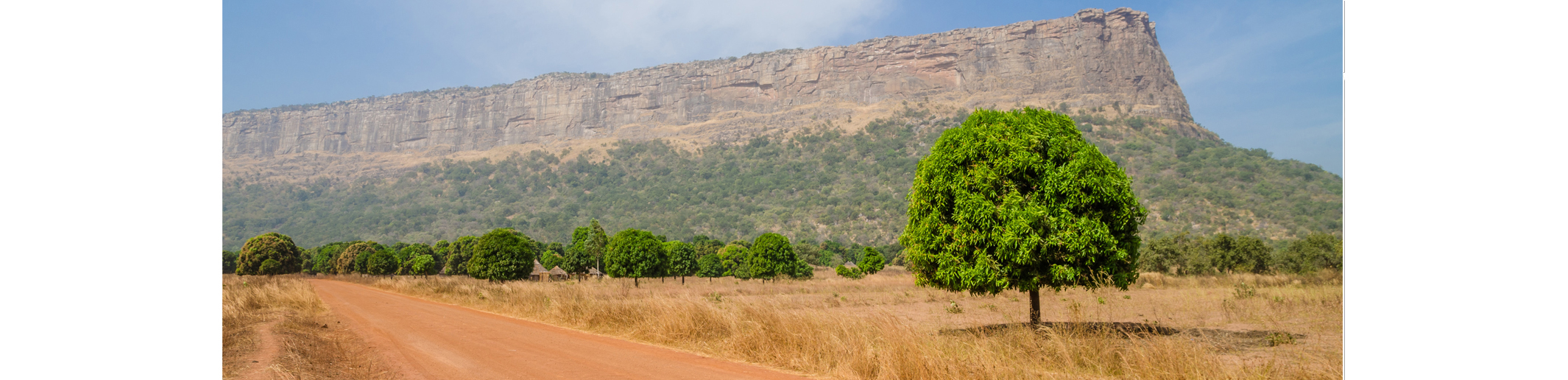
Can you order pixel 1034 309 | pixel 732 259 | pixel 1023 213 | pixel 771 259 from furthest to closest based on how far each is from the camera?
pixel 732 259, pixel 771 259, pixel 1034 309, pixel 1023 213

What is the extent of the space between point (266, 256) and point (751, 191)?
7399cm

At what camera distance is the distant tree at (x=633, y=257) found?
37.1m

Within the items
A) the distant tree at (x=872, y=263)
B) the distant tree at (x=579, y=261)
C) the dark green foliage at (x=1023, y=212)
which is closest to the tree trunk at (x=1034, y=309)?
the dark green foliage at (x=1023, y=212)

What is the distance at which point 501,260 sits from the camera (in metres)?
33.0

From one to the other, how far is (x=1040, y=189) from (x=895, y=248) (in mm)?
72101

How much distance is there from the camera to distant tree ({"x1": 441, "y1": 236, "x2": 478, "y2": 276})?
66850 millimetres

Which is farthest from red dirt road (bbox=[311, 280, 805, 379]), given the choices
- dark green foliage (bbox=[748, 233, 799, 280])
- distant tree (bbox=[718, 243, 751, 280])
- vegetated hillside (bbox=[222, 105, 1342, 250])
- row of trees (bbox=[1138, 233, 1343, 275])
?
vegetated hillside (bbox=[222, 105, 1342, 250])

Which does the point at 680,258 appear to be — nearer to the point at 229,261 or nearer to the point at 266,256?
the point at 266,256

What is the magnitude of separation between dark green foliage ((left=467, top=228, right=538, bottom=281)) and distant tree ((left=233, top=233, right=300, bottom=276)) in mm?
22902

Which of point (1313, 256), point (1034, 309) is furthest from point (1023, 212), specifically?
point (1313, 256)

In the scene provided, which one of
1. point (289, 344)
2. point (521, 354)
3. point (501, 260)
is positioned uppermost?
point (289, 344)
